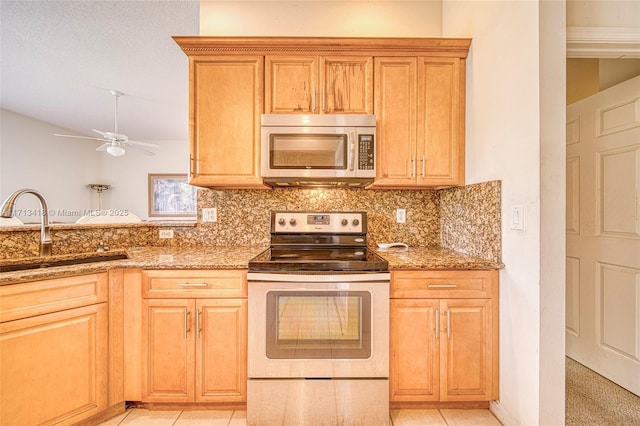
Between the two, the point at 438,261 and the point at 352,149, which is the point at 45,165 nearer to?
the point at 352,149

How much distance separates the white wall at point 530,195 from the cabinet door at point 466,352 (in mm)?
80

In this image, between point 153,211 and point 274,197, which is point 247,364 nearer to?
point 274,197

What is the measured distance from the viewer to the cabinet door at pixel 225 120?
188cm

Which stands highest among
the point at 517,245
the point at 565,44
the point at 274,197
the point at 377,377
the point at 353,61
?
the point at 353,61

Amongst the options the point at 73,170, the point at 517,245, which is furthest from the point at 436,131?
the point at 73,170

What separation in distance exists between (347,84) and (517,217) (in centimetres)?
129

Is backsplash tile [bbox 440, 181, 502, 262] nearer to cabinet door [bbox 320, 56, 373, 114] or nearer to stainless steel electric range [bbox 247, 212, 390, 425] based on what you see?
stainless steel electric range [bbox 247, 212, 390, 425]

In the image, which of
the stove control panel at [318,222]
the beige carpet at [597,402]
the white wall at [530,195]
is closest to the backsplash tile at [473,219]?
the white wall at [530,195]

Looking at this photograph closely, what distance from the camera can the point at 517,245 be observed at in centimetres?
145

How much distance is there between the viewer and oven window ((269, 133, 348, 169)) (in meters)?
1.81

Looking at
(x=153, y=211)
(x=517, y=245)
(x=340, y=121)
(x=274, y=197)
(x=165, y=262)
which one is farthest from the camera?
(x=153, y=211)

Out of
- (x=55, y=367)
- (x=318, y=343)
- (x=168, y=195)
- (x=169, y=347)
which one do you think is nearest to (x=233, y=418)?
(x=169, y=347)

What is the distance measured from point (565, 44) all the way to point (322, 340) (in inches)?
73.8

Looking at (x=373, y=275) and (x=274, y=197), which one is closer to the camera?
(x=373, y=275)
